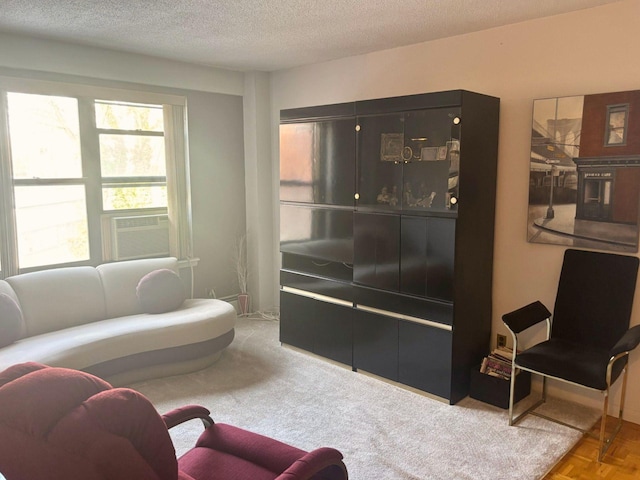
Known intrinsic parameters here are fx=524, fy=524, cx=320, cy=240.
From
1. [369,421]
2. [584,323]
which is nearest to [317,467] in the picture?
[369,421]

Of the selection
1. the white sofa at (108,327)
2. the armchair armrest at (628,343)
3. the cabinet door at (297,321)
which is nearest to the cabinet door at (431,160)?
the armchair armrest at (628,343)

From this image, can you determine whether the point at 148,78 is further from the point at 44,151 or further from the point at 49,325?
the point at 49,325

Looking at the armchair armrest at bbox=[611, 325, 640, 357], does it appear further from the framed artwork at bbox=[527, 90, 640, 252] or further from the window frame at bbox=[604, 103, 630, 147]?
the window frame at bbox=[604, 103, 630, 147]

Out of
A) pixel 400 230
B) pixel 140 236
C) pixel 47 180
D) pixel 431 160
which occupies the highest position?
pixel 431 160

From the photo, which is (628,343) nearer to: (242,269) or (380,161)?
(380,161)

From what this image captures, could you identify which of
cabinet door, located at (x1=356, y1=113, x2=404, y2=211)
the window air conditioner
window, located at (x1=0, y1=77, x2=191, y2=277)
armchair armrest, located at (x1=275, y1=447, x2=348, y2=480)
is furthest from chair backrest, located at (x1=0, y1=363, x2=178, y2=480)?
the window air conditioner

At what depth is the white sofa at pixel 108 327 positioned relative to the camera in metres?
3.43

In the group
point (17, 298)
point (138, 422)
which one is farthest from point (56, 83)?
point (138, 422)

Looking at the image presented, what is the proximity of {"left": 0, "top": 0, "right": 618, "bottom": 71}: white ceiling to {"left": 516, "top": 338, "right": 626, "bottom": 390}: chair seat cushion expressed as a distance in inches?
80.0

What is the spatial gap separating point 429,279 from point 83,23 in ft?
9.45

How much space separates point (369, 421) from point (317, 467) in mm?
1498

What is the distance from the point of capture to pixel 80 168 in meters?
4.36

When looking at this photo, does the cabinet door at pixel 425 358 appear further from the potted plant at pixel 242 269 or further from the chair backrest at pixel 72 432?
the chair backrest at pixel 72 432

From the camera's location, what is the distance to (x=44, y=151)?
4.15 metres
